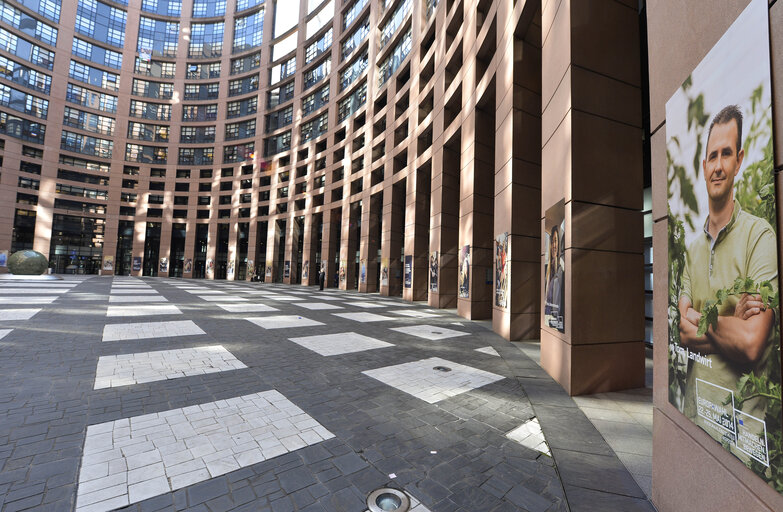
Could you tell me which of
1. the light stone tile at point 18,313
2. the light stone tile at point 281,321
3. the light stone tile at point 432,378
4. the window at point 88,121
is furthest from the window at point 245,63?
the light stone tile at point 432,378

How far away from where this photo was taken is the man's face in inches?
81.9

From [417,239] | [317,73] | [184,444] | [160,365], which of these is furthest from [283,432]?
[317,73]

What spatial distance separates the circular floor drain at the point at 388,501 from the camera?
2.49 m

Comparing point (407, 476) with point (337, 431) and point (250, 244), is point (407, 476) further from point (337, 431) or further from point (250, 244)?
point (250, 244)

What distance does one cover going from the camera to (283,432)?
3604mm

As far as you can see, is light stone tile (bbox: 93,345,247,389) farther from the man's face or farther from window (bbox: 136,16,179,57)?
window (bbox: 136,16,179,57)

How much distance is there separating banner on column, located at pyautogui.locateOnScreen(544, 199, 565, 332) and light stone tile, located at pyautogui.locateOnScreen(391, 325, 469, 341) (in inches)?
141

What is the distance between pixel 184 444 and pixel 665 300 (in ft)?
15.8

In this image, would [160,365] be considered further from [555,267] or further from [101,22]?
[101,22]

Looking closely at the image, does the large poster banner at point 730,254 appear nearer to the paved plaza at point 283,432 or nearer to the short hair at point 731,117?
the short hair at point 731,117

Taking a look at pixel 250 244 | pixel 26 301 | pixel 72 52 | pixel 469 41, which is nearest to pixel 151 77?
pixel 72 52

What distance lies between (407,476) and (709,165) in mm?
3448

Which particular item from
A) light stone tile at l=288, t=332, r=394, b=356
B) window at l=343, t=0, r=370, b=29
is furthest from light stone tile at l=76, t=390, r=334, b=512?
window at l=343, t=0, r=370, b=29

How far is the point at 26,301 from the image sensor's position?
516 inches
